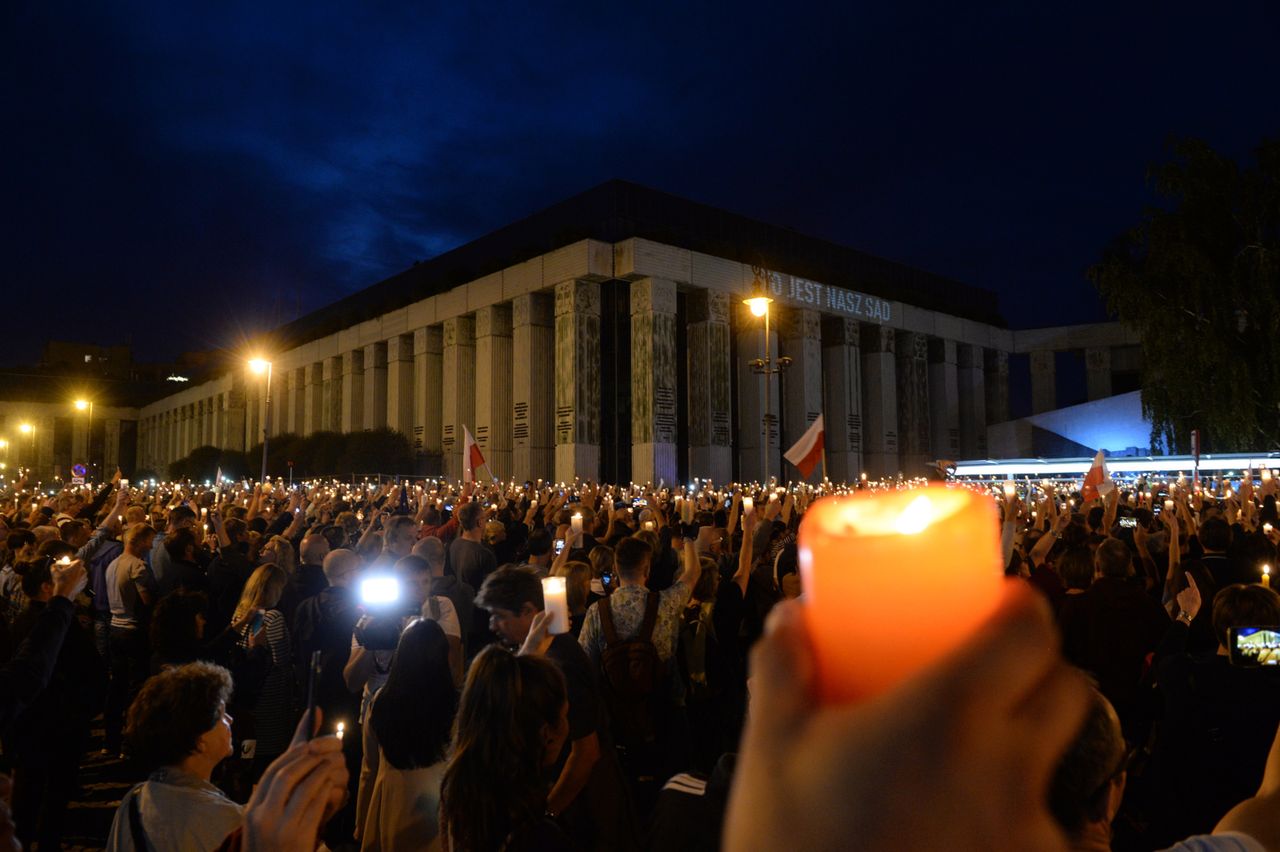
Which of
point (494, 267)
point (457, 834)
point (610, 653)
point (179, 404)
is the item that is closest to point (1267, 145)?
point (494, 267)

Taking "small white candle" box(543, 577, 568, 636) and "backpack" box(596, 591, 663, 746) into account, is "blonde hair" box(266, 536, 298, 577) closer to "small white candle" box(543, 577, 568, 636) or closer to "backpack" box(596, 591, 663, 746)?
"backpack" box(596, 591, 663, 746)

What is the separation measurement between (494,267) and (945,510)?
37.5 metres

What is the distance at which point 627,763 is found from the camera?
6027 millimetres

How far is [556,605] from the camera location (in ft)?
12.0

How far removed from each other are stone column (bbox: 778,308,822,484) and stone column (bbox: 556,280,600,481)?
1003cm

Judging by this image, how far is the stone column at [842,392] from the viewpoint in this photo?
4094 centimetres

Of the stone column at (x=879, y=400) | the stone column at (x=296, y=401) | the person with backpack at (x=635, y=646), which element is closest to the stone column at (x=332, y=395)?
the stone column at (x=296, y=401)

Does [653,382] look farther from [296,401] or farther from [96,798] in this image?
[296,401]

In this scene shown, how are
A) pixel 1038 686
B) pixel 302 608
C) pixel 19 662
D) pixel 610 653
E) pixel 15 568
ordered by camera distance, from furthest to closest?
pixel 15 568 < pixel 302 608 < pixel 610 653 < pixel 19 662 < pixel 1038 686

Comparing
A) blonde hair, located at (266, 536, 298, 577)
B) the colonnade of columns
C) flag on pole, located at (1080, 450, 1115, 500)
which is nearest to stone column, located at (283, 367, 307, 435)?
the colonnade of columns

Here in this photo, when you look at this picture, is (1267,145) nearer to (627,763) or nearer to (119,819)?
(627,763)

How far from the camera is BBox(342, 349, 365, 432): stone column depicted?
4634 centimetres

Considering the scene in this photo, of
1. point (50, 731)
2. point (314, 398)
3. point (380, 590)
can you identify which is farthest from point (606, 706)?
point (314, 398)

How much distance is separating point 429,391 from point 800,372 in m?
18.0
